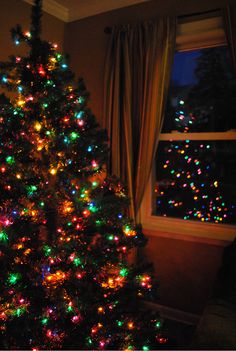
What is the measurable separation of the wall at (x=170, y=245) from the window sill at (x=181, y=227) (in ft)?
0.15

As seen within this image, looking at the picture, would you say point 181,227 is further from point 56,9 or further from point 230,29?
point 56,9

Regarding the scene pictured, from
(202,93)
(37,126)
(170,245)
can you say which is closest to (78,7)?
(202,93)

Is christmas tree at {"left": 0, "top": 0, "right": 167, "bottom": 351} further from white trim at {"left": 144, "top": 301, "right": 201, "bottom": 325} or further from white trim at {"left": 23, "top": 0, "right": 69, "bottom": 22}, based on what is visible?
white trim at {"left": 23, "top": 0, "right": 69, "bottom": 22}

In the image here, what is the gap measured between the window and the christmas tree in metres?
1.11

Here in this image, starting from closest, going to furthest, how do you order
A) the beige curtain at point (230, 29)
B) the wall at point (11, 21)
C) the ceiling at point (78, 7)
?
the beige curtain at point (230, 29) < the wall at point (11, 21) < the ceiling at point (78, 7)

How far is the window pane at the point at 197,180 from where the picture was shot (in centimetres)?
283

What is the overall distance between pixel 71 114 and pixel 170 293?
1.94m

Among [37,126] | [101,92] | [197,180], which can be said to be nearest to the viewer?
[37,126]

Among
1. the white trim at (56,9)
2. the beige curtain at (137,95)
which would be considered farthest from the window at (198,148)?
the white trim at (56,9)

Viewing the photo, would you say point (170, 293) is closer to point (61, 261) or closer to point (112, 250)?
point (112, 250)

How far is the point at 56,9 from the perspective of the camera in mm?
3340

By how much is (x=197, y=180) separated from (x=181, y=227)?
47 cm

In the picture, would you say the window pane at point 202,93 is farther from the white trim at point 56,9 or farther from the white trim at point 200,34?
the white trim at point 56,9

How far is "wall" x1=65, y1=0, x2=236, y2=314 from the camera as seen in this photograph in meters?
2.75
